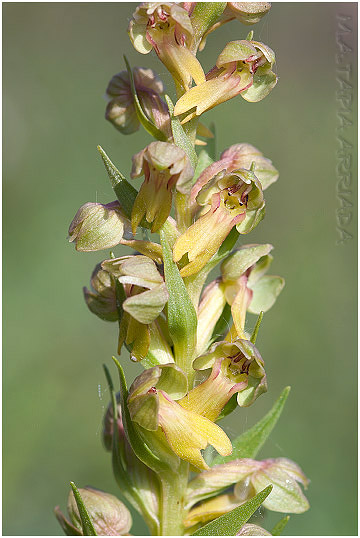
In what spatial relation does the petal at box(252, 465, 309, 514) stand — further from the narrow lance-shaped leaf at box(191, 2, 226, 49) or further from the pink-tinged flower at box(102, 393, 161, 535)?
the narrow lance-shaped leaf at box(191, 2, 226, 49)

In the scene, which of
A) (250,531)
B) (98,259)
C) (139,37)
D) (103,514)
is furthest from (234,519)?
(98,259)

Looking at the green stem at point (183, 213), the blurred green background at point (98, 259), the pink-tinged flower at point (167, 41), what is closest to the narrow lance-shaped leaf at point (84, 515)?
the green stem at point (183, 213)

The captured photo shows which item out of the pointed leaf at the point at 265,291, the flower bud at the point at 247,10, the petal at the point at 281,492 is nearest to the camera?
the flower bud at the point at 247,10

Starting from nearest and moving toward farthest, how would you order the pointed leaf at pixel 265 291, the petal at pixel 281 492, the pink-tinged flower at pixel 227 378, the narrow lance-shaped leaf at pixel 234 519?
the narrow lance-shaped leaf at pixel 234 519 < the pink-tinged flower at pixel 227 378 < the petal at pixel 281 492 < the pointed leaf at pixel 265 291

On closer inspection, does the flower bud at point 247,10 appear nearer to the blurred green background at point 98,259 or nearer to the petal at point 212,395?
the petal at point 212,395

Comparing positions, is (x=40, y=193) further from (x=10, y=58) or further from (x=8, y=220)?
(x=10, y=58)

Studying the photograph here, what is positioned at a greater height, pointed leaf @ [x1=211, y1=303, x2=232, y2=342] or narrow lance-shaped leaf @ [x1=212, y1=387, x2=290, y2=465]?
pointed leaf @ [x1=211, y1=303, x2=232, y2=342]

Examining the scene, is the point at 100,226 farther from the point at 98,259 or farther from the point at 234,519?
the point at 98,259

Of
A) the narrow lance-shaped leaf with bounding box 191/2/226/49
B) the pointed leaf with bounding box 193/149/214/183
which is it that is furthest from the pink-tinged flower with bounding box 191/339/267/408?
the narrow lance-shaped leaf with bounding box 191/2/226/49
